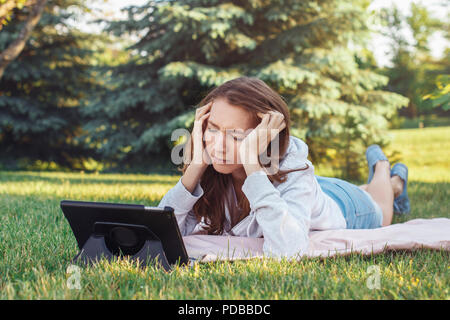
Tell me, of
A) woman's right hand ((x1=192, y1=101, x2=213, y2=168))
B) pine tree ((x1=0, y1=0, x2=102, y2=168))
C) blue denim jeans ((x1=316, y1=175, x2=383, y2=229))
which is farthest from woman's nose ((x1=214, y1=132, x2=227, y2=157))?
pine tree ((x1=0, y1=0, x2=102, y2=168))

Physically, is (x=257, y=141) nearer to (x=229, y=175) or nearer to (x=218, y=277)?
(x=229, y=175)

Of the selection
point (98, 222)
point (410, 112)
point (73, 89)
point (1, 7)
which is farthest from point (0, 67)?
point (410, 112)

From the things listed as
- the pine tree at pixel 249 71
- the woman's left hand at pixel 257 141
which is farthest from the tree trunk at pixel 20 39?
the woman's left hand at pixel 257 141

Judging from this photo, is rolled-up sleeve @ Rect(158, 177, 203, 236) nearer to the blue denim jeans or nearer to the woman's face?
the woman's face

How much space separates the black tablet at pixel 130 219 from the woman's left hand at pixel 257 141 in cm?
57

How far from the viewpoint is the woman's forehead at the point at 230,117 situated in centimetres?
228

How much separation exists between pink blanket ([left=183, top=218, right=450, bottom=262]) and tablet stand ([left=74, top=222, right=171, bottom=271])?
26cm

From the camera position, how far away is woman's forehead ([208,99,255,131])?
7.49 feet

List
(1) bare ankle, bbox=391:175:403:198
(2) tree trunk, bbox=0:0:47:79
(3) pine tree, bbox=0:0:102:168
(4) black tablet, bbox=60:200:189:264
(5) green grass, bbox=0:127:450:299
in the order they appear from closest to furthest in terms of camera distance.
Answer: (5) green grass, bbox=0:127:450:299 < (4) black tablet, bbox=60:200:189:264 < (1) bare ankle, bbox=391:175:403:198 < (2) tree trunk, bbox=0:0:47:79 < (3) pine tree, bbox=0:0:102:168

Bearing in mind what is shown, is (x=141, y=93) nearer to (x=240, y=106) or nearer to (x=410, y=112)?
(x=240, y=106)

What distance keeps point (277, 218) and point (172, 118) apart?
7.22 meters

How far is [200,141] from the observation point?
94.7 inches

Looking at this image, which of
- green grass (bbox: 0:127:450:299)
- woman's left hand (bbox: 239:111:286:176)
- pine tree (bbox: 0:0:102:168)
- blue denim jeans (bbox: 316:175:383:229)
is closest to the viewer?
green grass (bbox: 0:127:450:299)

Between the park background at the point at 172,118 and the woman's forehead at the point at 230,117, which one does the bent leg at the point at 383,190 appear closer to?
the park background at the point at 172,118
